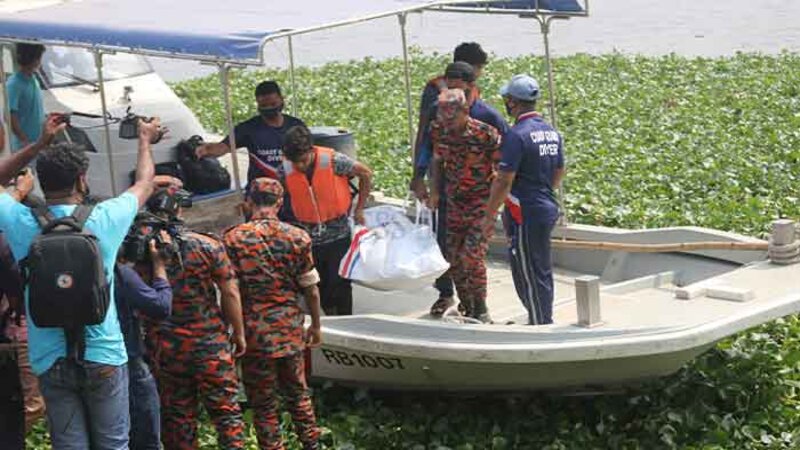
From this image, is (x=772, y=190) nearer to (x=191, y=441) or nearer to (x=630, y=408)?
(x=630, y=408)

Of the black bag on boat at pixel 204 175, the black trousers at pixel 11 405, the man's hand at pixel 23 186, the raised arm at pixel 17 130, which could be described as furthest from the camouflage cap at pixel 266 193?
the raised arm at pixel 17 130

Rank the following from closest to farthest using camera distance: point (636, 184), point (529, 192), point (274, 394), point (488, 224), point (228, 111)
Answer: point (274, 394)
point (228, 111)
point (529, 192)
point (488, 224)
point (636, 184)

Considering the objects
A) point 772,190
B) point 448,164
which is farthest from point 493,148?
point 772,190

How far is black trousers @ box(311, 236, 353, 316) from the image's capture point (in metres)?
8.13

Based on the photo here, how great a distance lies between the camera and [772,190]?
42.1 feet

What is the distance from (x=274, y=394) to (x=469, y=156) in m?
1.96

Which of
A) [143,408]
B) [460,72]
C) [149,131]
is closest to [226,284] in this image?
[143,408]

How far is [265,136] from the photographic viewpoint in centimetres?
850

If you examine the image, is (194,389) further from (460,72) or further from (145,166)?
(460,72)

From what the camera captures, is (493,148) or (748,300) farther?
(493,148)

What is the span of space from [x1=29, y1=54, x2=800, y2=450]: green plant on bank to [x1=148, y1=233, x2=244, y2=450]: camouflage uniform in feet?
2.79

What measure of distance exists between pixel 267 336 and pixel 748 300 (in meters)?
2.52

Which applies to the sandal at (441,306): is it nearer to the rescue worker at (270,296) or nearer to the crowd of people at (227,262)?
the crowd of people at (227,262)

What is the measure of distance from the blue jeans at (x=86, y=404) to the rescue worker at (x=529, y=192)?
2.59 m
